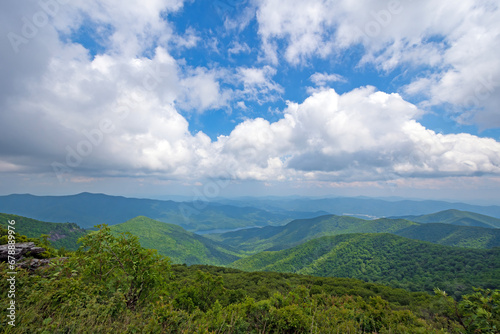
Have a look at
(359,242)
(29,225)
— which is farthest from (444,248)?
(29,225)

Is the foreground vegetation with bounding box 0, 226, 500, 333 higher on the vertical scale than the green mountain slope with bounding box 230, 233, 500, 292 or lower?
higher

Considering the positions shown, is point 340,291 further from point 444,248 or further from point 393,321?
point 444,248

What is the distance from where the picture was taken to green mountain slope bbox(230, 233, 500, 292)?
8431cm

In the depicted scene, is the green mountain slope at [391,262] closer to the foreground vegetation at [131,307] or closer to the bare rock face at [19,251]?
the foreground vegetation at [131,307]

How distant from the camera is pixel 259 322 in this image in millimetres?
7926

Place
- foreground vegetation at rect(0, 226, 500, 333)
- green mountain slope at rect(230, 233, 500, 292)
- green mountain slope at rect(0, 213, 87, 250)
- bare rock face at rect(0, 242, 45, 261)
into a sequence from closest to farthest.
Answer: foreground vegetation at rect(0, 226, 500, 333) → bare rock face at rect(0, 242, 45, 261) → green mountain slope at rect(230, 233, 500, 292) → green mountain slope at rect(0, 213, 87, 250)

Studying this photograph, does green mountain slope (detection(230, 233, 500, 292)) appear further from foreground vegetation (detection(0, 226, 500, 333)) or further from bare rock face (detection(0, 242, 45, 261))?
bare rock face (detection(0, 242, 45, 261))

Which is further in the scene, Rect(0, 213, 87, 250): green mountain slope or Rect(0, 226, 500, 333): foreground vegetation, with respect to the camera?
Rect(0, 213, 87, 250): green mountain slope

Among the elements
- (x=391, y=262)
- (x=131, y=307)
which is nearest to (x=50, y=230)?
(x=131, y=307)

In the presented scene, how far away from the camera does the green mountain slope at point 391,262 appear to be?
8431 cm

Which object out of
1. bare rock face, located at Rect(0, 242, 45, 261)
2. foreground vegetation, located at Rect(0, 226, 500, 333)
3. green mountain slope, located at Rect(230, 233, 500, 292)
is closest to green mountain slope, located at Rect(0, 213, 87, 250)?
green mountain slope, located at Rect(230, 233, 500, 292)

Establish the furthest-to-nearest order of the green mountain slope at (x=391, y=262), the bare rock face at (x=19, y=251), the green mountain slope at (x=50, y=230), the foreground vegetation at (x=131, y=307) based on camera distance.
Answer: the green mountain slope at (x=50, y=230), the green mountain slope at (x=391, y=262), the bare rock face at (x=19, y=251), the foreground vegetation at (x=131, y=307)

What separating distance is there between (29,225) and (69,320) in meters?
222

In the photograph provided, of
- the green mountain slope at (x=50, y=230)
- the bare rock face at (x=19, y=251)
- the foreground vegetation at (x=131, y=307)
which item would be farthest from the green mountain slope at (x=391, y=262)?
the green mountain slope at (x=50, y=230)
